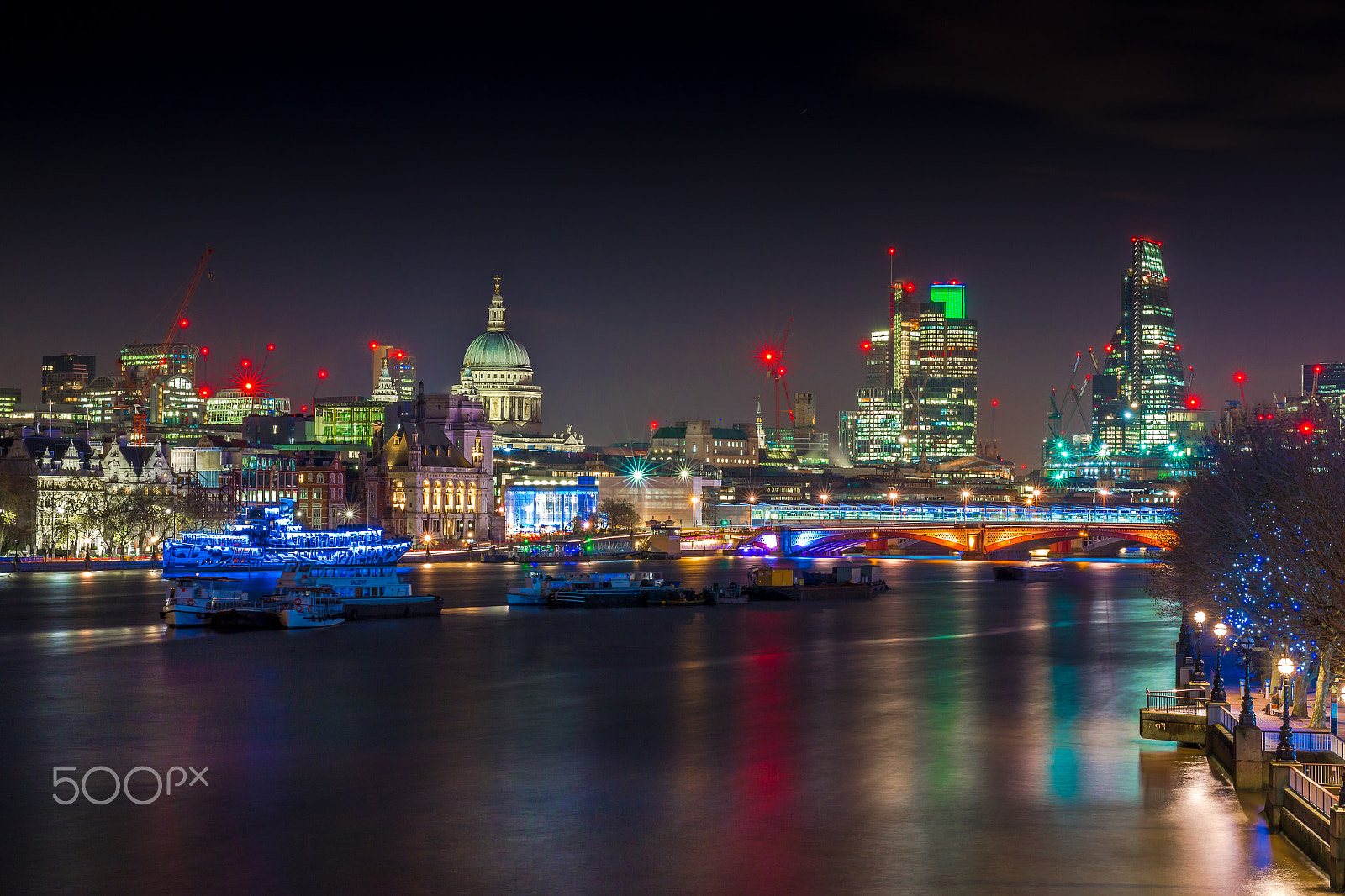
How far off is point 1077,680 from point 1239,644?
231 inches

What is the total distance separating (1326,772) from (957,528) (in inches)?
4127

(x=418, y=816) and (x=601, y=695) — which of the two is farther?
(x=601, y=695)

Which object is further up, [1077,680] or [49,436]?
[49,436]

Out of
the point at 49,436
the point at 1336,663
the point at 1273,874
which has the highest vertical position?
the point at 49,436

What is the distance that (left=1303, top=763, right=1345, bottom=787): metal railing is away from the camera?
30.1 m

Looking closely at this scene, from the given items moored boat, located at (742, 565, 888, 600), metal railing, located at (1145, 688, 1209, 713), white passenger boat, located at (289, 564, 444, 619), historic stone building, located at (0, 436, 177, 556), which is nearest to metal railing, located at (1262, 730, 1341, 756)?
metal railing, located at (1145, 688, 1209, 713)

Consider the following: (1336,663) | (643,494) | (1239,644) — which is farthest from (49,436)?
(1336,663)

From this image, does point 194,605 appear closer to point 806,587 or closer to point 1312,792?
point 806,587

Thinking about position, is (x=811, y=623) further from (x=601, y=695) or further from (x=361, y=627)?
(x=601, y=695)

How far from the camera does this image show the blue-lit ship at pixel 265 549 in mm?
108875

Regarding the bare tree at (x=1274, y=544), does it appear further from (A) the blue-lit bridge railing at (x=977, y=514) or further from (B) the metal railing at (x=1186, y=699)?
(A) the blue-lit bridge railing at (x=977, y=514)

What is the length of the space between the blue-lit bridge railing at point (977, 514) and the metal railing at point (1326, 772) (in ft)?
328

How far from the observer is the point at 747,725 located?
4434 cm

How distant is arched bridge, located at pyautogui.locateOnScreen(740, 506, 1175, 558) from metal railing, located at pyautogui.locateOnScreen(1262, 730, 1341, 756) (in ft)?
269
